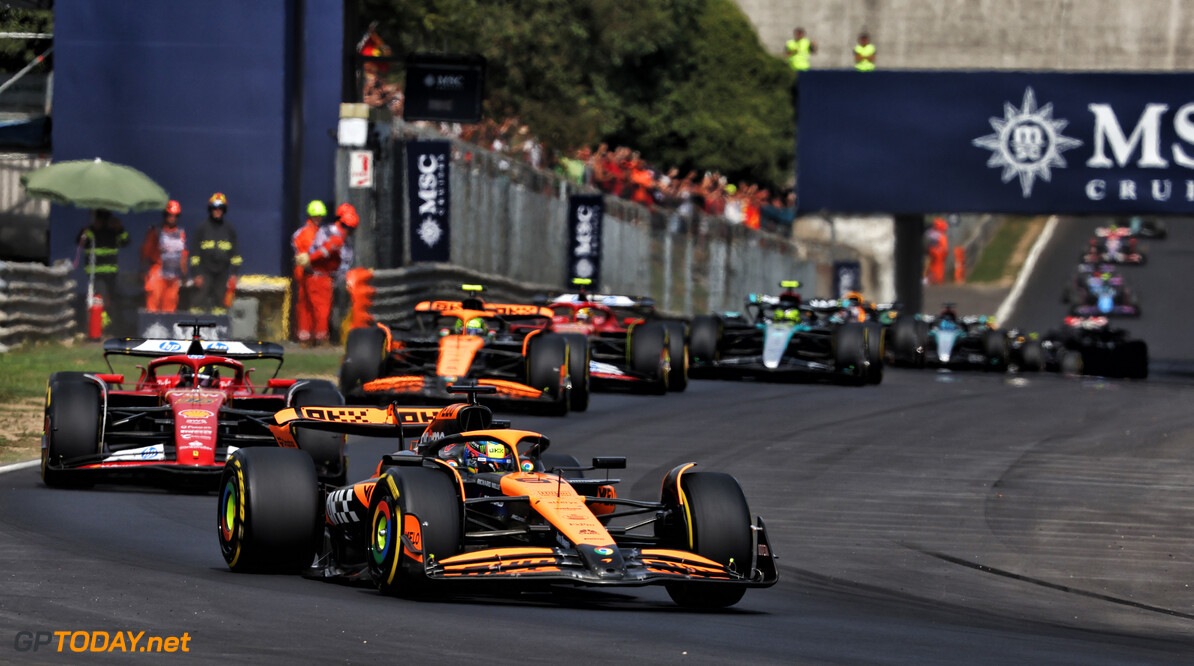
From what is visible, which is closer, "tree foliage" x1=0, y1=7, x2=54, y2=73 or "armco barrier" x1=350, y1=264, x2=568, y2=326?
"armco barrier" x1=350, y1=264, x2=568, y2=326

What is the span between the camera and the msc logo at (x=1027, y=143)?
35.9 m

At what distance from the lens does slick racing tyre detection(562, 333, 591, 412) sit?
20031 mm

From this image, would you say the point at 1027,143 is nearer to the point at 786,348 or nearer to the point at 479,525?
the point at 786,348

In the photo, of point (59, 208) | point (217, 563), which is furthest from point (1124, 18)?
point (217, 563)

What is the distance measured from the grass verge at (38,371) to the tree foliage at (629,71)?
39.6ft

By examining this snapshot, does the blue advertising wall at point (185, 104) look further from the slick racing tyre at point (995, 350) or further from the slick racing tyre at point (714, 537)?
the slick racing tyre at point (714, 537)

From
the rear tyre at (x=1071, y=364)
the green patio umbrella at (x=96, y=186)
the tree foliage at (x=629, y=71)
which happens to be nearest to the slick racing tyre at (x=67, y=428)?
the green patio umbrella at (x=96, y=186)

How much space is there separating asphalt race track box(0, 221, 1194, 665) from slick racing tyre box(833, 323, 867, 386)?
3115 millimetres

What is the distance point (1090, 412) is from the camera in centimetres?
2344

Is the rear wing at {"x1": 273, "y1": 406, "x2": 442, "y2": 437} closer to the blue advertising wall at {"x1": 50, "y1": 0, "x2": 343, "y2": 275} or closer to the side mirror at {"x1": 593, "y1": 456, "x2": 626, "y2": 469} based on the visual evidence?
the side mirror at {"x1": 593, "y1": 456, "x2": 626, "y2": 469}

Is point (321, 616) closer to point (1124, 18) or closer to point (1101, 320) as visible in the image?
point (1101, 320)

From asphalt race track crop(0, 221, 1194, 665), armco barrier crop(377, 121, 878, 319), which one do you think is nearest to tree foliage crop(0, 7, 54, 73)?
armco barrier crop(377, 121, 878, 319)

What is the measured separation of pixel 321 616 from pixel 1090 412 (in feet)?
54.4

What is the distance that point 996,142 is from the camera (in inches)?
1428
